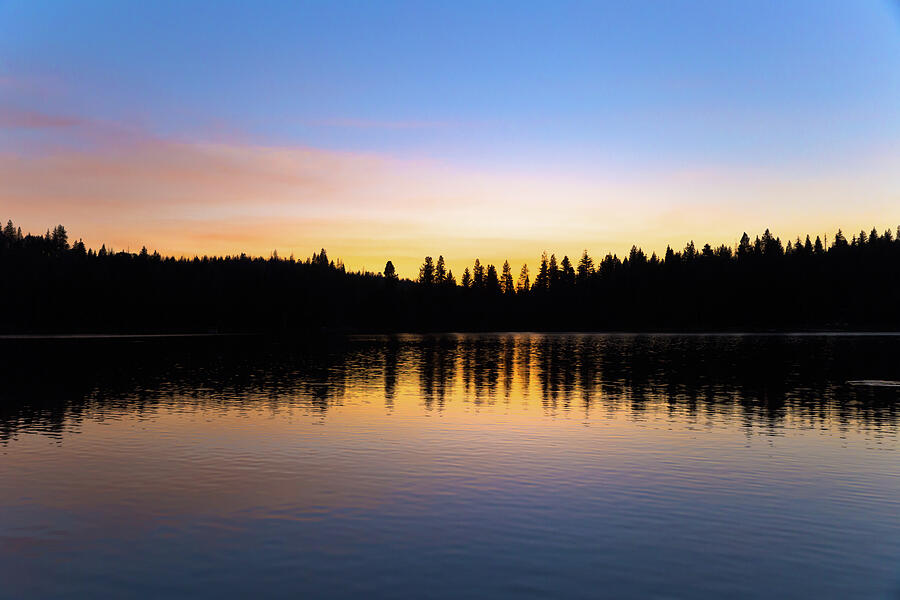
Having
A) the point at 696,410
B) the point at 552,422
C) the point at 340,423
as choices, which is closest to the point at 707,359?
the point at 696,410

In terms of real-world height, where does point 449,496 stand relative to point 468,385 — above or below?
below

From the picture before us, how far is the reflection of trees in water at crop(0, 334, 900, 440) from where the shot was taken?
4812cm

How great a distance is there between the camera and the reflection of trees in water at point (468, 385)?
48.1 metres

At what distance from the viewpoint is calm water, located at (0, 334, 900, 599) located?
17.5m

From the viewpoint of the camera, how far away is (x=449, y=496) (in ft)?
83.0

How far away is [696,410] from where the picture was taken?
49.2m

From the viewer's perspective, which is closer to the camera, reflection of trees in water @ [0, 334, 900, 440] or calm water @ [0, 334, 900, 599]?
calm water @ [0, 334, 900, 599]

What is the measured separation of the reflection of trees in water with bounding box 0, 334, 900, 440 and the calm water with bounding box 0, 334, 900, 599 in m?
0.64

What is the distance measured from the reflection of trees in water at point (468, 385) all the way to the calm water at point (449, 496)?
2.12ft

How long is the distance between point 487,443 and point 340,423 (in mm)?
11310

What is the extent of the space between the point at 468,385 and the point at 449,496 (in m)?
42.4

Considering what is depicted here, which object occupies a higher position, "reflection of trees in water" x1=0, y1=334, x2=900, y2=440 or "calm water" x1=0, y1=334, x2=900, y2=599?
"reflection of trees in water" x1=0, y1=334, x2=900, y2=440

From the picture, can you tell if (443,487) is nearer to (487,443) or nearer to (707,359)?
(487,443)

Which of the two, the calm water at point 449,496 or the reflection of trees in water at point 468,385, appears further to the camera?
the reflection of trees in water at point 468,385
